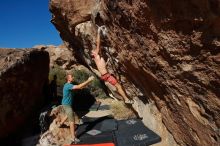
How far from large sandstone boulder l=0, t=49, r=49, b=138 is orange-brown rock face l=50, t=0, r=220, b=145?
3.99m

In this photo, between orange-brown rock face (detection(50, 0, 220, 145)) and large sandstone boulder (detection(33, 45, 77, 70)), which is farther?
large sandstone boulder (detection(33, 45, 77, 70))

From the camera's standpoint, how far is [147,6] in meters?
4.38

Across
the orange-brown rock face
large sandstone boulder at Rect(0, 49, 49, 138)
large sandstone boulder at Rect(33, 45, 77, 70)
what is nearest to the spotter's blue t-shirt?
the orange-brown rock face

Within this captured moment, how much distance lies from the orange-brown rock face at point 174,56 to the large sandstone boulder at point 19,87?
399cm

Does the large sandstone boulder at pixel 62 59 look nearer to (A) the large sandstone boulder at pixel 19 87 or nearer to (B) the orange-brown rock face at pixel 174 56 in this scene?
(A) the large sandstone boulder at pixel 19 87

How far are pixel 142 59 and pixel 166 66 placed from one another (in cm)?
94

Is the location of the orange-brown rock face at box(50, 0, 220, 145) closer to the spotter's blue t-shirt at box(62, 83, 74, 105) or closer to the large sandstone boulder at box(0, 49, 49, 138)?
the spotter's blue t-shirt at box(62, 83, 74, 105)

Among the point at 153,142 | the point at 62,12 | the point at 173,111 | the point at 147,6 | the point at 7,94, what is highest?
the point at 62,12

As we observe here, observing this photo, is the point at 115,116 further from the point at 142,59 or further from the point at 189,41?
the point at 189,41

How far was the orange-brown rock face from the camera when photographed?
3.69m

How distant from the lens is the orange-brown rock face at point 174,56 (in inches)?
145

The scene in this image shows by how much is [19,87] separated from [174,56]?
714 centimetres

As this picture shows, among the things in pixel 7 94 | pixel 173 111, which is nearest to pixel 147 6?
pixel 173 111

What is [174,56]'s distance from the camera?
449 centimetres
